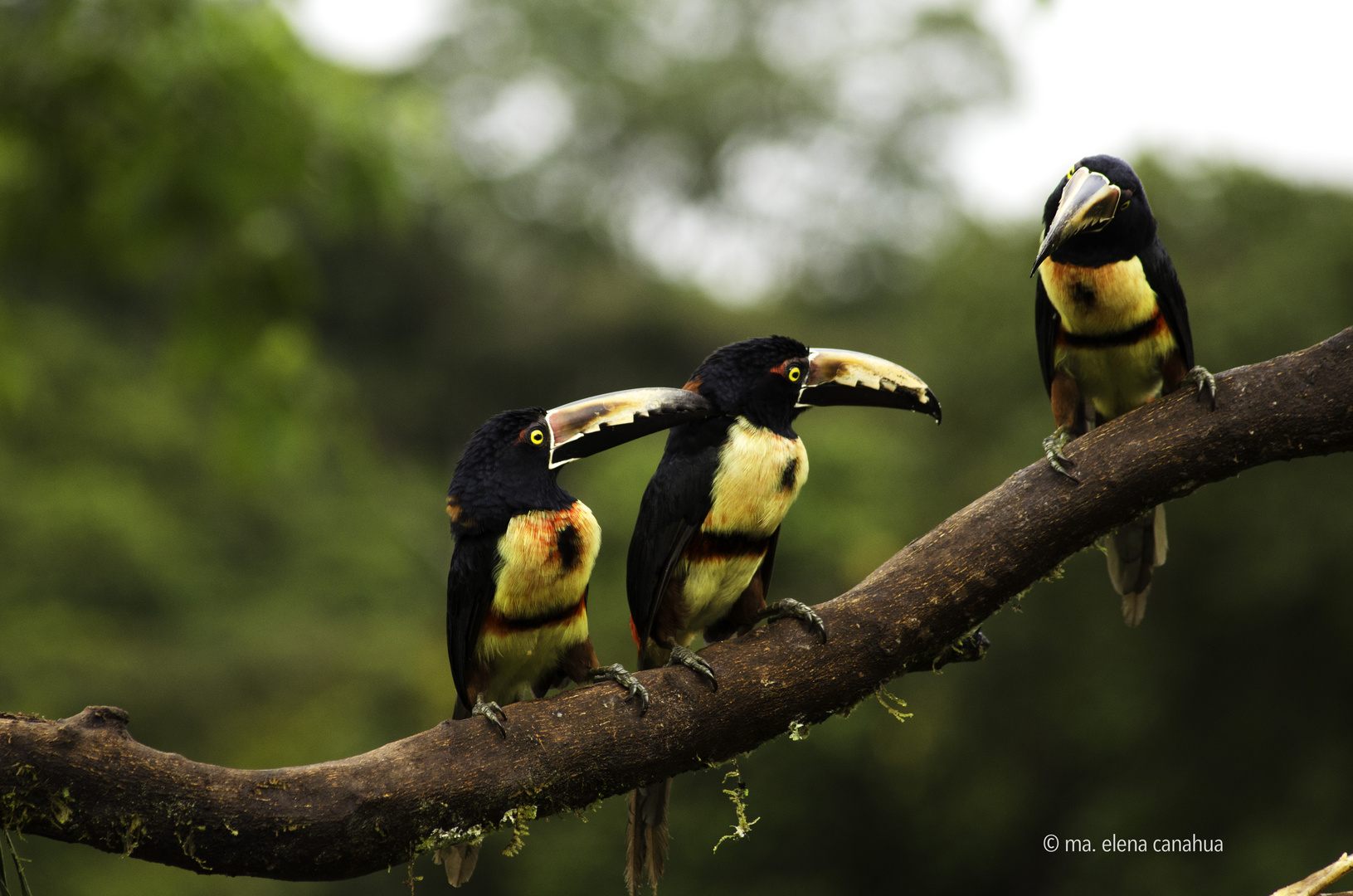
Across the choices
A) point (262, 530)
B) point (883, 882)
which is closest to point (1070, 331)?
point (883, 882)

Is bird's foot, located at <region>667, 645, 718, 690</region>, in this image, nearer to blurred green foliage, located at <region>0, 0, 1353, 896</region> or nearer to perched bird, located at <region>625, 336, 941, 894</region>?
perched bird, located at <region>625, 336, 941, 894</region>

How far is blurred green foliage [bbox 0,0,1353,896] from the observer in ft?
18.5

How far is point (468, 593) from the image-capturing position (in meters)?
3.14

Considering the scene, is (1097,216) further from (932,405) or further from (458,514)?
(458,514)

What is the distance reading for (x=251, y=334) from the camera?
18.6ft

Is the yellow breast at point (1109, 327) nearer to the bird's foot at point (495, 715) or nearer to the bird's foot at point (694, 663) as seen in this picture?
the bird's foot at point (694, 663)

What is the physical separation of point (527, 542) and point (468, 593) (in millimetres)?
237

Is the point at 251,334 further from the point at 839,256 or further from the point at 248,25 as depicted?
the point at 839,256

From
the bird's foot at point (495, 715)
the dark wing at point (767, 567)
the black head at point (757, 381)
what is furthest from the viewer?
the dark wing at point (767, 567)

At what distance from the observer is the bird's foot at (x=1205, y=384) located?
293 cm

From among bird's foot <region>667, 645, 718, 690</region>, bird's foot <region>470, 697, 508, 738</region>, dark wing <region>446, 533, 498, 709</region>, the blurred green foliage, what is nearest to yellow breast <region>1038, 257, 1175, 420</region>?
bird's foot <region>667, 645, 718, 690</region>

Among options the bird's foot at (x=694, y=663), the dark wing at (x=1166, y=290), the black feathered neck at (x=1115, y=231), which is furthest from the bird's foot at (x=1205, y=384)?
the bird's foot at (x=694, y=663)

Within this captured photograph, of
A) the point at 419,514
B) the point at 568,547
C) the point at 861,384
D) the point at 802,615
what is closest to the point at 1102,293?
the point at 861,384

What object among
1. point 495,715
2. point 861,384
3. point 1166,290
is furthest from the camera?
point 861,384
